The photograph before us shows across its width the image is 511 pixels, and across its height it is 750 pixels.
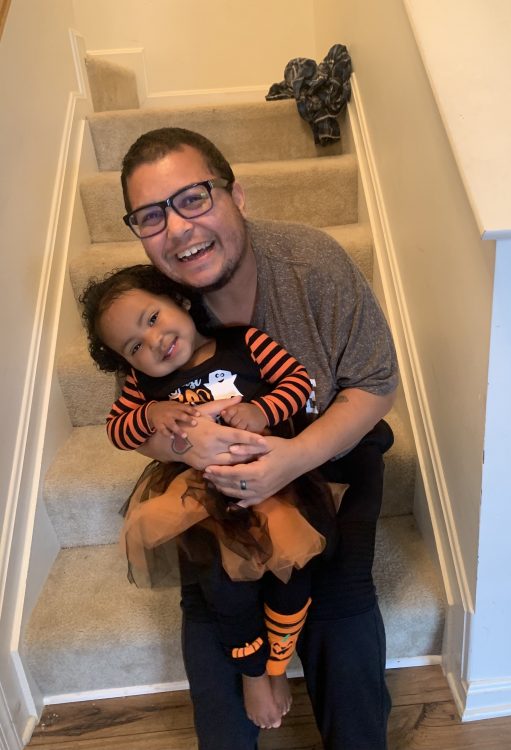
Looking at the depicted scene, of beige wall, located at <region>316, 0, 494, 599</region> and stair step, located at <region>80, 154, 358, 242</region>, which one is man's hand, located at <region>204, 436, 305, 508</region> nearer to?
beige wall, located at <region>316, 0, 494, 599</region>

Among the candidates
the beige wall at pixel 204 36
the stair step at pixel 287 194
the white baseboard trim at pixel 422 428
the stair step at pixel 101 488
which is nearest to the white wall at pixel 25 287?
the stair step at pixel 101 488

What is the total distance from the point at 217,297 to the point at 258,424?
0.28 m

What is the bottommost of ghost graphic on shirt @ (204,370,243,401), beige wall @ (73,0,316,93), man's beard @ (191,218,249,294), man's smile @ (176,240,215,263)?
ghost graphic on shirt @ (204,370,243,401)

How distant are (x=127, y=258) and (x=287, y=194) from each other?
1.89ft

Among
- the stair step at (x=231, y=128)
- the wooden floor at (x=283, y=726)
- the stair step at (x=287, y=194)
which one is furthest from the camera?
the stair step at (x=231, y=128)

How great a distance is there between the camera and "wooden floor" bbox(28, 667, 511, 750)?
43.1 inches

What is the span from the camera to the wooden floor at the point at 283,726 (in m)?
1.10

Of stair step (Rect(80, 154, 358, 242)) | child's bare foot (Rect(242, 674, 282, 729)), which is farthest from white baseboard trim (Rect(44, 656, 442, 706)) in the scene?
stair step (Rect(80, 154, 358, 242))

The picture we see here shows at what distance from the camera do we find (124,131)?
2012 mm

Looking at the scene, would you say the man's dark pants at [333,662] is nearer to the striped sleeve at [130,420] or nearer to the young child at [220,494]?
Answer: the young child at [220,494]

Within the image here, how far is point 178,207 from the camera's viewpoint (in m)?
0.92

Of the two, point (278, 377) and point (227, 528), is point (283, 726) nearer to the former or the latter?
point (227, 528)

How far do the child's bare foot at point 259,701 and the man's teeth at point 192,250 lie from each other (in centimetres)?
74

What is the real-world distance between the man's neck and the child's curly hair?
33mm
